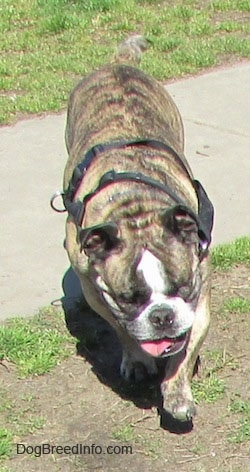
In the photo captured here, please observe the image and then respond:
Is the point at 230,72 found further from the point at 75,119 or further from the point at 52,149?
the point at 75,119

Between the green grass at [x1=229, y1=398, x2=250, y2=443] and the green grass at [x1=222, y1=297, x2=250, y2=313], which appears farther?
the green grass at [x1=222, y1=297, x2=250, y2=313]

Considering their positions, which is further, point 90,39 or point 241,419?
point 90,39

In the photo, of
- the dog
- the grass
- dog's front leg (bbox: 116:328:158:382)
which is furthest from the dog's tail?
dog's front leg (bbox: 116:328:158:382)

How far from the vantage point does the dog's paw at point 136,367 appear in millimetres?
5352

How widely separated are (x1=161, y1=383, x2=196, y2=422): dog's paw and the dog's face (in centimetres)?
36

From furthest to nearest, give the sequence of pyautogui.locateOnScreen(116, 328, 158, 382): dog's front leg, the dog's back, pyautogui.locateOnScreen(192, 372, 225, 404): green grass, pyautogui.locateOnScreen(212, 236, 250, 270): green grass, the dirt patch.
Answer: pyautogui.locateOnScreen(212, 236, 250, 270): green grass < the dog's back < pyautogui.locateOnScreen(116, 328, 158, 382): dog's front leg < pyautogui.locateOnScreen(192, 372, 225, 404): green grass < the dirt patch

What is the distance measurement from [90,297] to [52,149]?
294 centimetres

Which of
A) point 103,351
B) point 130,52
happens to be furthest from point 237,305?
point 130,52

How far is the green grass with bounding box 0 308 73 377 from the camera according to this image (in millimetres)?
5527

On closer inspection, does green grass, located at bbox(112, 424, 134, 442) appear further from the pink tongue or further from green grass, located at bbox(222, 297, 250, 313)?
green grass, located at bbox(222, 297, 250, 313)

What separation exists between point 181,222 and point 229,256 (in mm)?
1836

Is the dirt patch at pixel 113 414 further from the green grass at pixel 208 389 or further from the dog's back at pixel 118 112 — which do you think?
the dog's back at pixel 118 112

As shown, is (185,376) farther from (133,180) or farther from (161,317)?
(133,180)

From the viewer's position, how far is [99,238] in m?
4.65
